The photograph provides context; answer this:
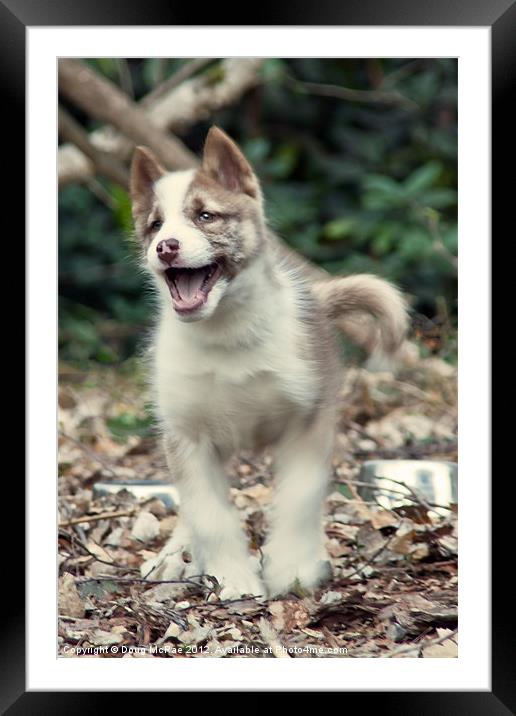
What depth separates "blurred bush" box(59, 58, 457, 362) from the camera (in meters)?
5.66

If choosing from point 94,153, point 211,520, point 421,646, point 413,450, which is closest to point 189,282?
point 211,520

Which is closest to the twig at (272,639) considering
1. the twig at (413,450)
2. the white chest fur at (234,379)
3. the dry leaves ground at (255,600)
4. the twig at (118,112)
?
the dry leaves ground at (255,600)

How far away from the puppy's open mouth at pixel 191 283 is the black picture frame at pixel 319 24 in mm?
520

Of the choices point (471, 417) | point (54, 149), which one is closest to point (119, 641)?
point (471, 417)

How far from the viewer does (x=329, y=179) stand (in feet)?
20.7

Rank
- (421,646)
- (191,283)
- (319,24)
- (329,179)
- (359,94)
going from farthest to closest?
(329,179)
(359,94)
(191,283)
(421,646)
(319,24)

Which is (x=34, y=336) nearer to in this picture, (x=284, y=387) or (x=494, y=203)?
(x=284, y=387)

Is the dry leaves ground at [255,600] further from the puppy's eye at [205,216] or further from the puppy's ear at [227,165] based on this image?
the puppy's ear at [227,165]

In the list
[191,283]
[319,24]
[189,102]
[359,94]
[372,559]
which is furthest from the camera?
[359,94]

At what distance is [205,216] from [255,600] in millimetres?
1068

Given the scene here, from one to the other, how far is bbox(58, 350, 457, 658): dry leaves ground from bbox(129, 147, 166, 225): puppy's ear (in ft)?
3.43

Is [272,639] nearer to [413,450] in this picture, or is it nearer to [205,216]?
[205,216]

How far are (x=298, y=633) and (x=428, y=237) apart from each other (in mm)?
3367

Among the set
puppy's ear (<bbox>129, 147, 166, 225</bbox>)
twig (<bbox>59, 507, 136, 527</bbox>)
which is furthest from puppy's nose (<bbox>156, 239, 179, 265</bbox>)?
twig (<bbox>59, 507, 136, 527</bbox>)
